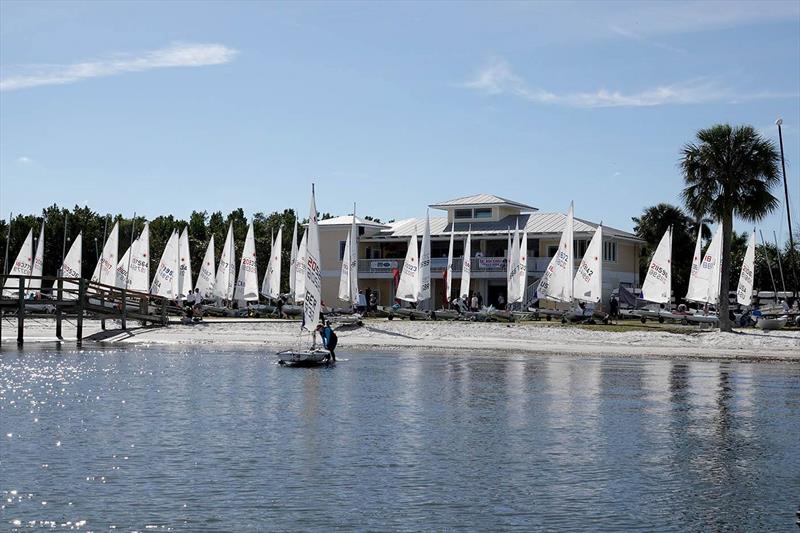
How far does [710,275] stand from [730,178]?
901 centimetres

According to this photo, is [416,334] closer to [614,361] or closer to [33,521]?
[614,361]

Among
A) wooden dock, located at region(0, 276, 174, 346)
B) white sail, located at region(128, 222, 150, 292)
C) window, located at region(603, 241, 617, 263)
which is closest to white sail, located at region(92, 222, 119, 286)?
white sail, located at region(128, 222, 150, 292)

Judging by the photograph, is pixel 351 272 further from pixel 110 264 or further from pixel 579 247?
pixel 110 264

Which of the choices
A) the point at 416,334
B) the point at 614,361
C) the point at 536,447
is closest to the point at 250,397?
the point at 536,447

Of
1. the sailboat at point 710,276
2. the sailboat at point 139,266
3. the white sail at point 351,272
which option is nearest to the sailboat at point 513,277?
the white sail at point 351,272

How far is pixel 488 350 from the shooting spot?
48719 mm

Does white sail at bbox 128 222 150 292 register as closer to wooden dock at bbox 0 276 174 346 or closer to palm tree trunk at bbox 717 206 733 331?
wooden dock at bbox 0 276 174 346

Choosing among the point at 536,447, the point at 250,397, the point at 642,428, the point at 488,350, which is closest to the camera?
the point at 536,447

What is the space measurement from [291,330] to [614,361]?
18.5 m

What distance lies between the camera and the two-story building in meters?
70.6

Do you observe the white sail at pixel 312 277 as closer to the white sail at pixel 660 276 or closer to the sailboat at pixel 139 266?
the white sail at pixel 660 276

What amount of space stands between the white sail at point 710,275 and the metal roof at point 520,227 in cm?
1136

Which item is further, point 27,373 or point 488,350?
point 488,350

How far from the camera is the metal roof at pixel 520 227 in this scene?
2783 inches
